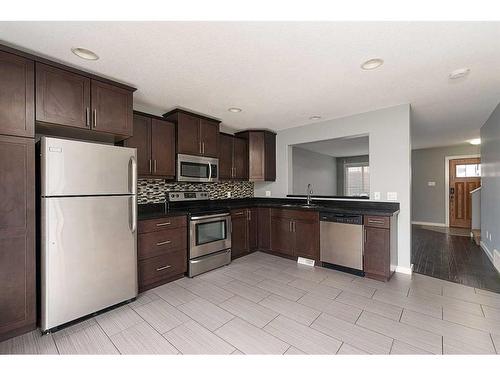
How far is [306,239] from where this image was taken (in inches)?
136

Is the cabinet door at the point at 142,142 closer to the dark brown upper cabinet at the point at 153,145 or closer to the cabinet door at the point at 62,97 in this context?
the dark brown upper cabinet at the point at 153,145

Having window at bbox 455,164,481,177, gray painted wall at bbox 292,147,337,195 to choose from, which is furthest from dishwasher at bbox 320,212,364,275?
window at bbox 455,164,481,177

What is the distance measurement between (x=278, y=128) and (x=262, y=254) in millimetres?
2348

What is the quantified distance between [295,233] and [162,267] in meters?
1.99

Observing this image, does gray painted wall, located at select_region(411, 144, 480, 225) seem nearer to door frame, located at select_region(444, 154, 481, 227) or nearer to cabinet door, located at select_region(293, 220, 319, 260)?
door frame, located at select_region(444, 154, 481, 227)

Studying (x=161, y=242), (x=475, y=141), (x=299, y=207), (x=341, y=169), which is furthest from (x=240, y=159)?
(x=475, y=141)

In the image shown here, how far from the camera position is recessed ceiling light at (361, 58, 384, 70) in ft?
6.43

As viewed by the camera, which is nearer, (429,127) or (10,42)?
(10,42)

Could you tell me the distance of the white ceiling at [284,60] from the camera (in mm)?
1561

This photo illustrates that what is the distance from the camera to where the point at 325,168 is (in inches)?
295

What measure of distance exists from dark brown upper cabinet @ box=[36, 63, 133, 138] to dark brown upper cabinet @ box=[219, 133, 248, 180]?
68.3 inches

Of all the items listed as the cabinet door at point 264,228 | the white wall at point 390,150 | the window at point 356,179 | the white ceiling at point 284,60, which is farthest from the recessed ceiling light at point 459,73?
the window at point 356,179
